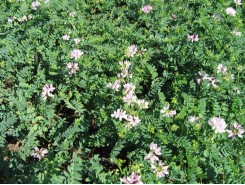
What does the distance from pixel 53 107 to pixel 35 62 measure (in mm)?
810

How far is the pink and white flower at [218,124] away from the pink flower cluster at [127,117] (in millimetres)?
A: 621

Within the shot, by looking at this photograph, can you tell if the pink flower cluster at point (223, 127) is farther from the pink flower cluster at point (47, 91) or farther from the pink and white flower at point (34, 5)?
the pink and white flower at point (34, 5)

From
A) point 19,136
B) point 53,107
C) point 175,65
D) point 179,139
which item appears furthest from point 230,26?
point 19,136

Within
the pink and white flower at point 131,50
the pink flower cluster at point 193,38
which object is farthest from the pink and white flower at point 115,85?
the pink flower cluster at point 193,38

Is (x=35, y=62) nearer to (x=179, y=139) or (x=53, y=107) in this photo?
(x=53, y=107)

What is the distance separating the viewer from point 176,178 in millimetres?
2848

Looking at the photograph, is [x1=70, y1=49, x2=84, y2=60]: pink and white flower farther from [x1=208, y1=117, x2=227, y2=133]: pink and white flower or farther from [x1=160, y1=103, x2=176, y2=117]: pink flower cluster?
[x1=208, y1=117, x2=227, y2=133]: pink and white flower

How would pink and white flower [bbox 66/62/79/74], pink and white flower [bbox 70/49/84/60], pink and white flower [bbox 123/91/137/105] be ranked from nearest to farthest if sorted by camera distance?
1. pink and white flower [bbox 123/91/137/105]
2. pink and white flower [bbox 66/62/79/74]
3. pink and white flower [bbox 70/49/84/60]

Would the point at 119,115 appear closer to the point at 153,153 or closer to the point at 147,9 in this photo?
the point at 153,153

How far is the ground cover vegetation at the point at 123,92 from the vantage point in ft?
9.71

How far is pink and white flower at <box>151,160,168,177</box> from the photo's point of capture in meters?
2.86

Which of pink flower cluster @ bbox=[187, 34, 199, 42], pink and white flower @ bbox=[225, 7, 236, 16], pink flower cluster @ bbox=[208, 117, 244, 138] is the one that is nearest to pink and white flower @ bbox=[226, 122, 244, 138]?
pink flower cluster @ bbox=[208, 117, 244, 138]

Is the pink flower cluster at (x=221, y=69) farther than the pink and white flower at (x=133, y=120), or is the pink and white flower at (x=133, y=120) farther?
the pink flower cluster at (x=221, y=69)

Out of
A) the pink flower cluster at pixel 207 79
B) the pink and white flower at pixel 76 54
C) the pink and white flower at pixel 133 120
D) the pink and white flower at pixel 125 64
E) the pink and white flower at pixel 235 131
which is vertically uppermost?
the pink and white flower at pixel 76 54
